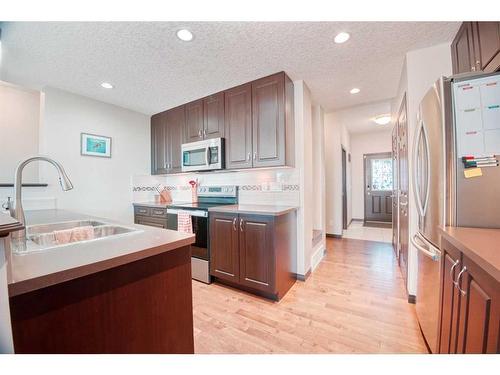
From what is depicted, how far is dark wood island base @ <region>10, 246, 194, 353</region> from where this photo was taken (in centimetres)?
63

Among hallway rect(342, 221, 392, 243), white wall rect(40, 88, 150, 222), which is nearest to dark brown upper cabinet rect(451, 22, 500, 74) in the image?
hallway rect(342, 221, 392, 243)

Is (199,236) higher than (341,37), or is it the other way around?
(341,37)

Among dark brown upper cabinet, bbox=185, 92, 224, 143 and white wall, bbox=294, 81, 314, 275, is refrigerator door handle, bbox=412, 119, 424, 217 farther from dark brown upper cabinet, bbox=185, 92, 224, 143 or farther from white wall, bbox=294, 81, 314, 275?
dark brown upper cabinet, bbox=185, 92, 224, 143

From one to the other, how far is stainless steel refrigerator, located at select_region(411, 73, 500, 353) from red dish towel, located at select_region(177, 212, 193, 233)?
2173 millimetres

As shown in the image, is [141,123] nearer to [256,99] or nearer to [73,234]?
[256,99]

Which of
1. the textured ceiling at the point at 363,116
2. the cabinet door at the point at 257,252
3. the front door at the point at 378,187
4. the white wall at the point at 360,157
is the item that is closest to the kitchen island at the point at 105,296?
the cabinet door at the point at 257,252

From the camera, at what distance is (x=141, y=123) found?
3.55 metres

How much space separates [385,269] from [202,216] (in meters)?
2.40

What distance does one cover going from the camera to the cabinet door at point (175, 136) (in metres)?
3.20

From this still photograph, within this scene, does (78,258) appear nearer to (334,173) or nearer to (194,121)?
(194,121)

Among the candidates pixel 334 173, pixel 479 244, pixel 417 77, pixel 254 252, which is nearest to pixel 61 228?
pixel 254 252

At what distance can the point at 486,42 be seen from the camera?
4.29 ft

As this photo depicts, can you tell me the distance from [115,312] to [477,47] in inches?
99.7
